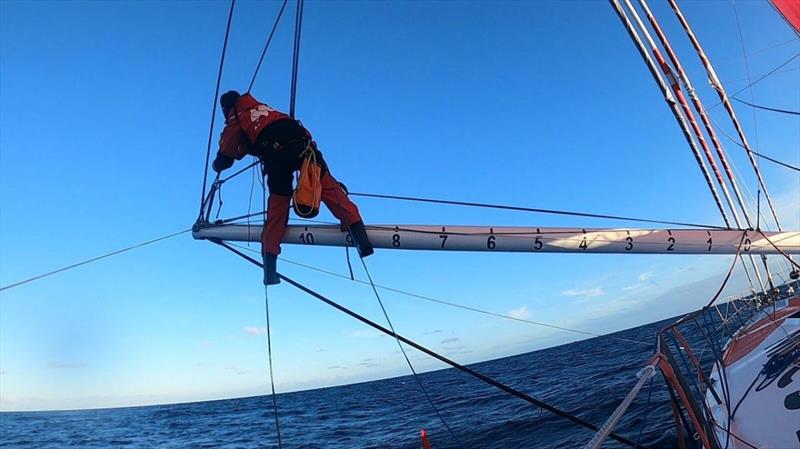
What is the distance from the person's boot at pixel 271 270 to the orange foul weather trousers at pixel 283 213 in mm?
52

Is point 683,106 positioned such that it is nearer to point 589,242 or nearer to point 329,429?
point 589,242

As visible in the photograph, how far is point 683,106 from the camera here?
23.2 feet

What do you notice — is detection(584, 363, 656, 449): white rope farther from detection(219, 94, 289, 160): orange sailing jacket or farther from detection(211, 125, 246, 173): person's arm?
detection(211, 125, 246, 173): person's arm

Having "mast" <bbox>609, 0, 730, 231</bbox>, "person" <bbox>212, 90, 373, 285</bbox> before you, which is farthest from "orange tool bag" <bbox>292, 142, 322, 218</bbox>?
"mast" <bbox>609, 0, 730, 231</bbox>

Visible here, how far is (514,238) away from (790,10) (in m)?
6.21

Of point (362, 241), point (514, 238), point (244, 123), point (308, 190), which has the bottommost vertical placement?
point (514, 238)

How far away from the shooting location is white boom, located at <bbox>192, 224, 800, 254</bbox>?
16.3ft

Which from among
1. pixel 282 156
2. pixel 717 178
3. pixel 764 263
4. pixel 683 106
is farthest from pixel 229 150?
pixel 764 263

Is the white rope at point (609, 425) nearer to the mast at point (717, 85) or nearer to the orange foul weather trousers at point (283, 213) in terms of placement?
the orange foul weather trousers at point (283, 213)

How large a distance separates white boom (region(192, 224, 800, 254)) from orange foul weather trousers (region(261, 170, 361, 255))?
0.12 metres

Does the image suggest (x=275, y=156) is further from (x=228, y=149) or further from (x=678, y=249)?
(x=678, y=249)

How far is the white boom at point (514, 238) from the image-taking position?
16.3 feet

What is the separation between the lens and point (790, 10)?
7.21m

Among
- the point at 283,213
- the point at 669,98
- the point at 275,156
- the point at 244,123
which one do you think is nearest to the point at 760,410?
the point at 669,98
